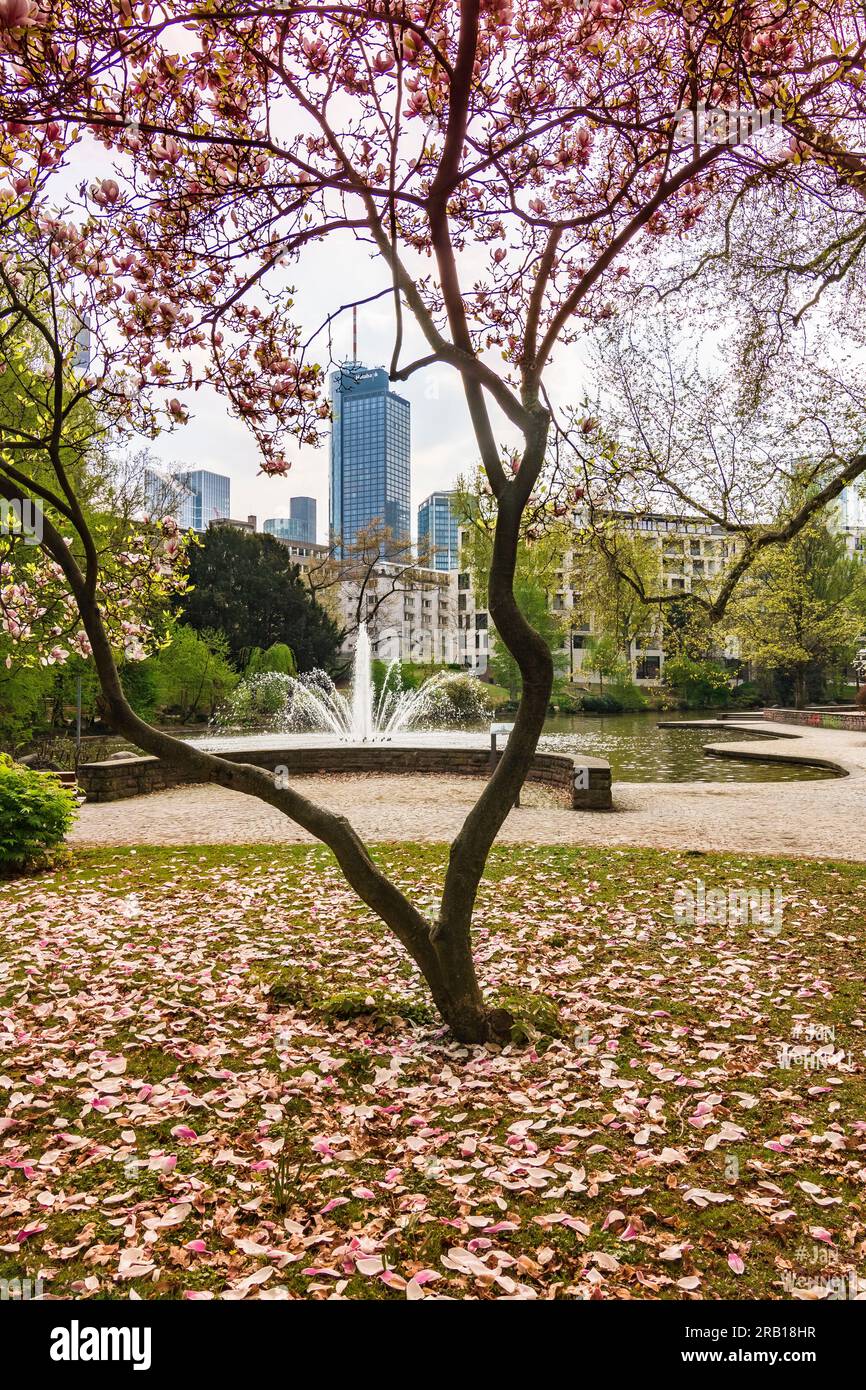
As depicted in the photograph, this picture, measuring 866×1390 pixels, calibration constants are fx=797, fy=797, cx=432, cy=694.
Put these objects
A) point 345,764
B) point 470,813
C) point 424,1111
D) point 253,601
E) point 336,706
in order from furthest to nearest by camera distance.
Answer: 1. point 253,601
2. point 336,706
3. point 345,764
4. point 470,813
5. point 424,1111

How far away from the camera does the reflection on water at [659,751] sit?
57.3 feet

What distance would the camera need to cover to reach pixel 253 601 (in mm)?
39344

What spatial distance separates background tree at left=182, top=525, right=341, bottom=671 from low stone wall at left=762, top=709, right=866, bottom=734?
22.0 meters

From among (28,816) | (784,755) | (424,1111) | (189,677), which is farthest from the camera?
(189,677)

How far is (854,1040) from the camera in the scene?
14.2 feet

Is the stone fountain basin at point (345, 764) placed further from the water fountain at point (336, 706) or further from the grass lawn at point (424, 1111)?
the water fountain at point (336, 706)

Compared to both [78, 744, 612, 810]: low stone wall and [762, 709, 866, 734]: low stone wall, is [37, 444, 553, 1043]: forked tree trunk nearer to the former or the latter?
[78, 744, 612, 810]: low stone wall

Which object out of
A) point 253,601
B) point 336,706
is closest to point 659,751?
point 336,706

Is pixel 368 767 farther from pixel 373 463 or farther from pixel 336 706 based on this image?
pixel 373 463

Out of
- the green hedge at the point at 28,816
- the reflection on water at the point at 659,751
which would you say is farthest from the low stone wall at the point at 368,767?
the green hedge at the point at 28,816

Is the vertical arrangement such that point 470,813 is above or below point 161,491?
below

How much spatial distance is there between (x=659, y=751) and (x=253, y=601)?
23268 mm

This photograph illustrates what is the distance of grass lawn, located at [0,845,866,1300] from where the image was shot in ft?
8.90

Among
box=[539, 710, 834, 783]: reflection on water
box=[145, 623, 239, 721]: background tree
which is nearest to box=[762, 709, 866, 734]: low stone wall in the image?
box=[539, 710, 834, 783]: reflection on water
